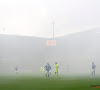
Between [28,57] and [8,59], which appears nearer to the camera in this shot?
[8,59]

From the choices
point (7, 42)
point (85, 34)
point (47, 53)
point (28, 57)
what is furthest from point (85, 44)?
point (7, 42)

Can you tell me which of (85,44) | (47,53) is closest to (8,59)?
(47,53)

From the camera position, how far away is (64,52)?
72.2m

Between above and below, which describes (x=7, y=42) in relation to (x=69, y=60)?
above

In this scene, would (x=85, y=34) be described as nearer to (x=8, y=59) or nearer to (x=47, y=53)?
(x=47, y=53)

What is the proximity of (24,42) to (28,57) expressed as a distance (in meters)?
4.30

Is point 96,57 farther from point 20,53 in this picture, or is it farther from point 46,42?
point 20,53

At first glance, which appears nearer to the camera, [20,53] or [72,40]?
[20,53]

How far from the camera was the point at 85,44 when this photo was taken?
233ft

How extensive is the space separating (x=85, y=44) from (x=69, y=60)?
22.0 feet

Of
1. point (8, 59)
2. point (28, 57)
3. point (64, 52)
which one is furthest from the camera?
point (64, 52)

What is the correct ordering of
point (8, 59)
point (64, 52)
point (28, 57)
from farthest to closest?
point (64, 52), point (28, 57), point (8, 59)

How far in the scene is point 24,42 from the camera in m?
66.4

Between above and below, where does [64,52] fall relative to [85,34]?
below
